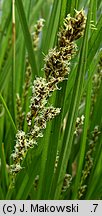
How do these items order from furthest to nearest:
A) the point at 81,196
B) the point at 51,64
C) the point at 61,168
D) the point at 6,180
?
the point at 81,196 → the point at 6,180 → the point at 61,168 → the point at 51,64

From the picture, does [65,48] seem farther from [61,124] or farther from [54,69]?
[61,124]

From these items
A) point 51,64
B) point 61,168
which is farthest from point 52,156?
point 51,64

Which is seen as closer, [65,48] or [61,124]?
[65,48]

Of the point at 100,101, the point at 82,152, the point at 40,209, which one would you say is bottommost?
the point at 40,209

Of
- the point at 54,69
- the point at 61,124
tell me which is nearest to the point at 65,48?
the point at 54,69

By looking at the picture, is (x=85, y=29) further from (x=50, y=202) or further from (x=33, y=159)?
(x=50, y=202)

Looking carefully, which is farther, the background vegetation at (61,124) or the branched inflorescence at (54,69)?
the background vegetation at (61,124)

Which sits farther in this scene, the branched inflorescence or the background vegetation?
the background vegetation

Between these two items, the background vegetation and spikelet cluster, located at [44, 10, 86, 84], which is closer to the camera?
spikelet cluster, located at [44, 10, 86, 84]

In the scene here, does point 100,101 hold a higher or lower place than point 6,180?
higher

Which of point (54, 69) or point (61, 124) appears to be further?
point (61, 124)

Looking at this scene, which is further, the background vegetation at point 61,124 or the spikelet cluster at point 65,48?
the background vegetation at point 61,124
